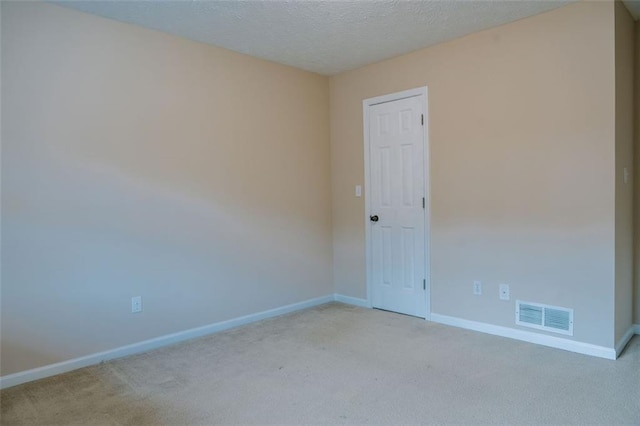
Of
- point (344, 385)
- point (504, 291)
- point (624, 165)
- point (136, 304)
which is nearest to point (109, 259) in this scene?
point (136, 304)

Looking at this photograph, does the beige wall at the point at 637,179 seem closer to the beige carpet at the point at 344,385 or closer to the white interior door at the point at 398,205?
the beige carpet at the point at 344,385

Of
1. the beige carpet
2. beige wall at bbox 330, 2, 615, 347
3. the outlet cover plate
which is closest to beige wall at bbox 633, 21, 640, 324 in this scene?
the beige carpet

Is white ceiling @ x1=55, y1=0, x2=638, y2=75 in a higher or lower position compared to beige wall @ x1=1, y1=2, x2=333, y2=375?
higher

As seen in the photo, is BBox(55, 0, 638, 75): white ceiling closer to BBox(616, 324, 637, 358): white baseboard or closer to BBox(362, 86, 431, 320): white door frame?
BBox(362, 86, 431, 320): white door frame

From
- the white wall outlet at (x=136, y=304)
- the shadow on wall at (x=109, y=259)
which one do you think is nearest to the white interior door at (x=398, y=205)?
the shadow on wall at (x=109, y=259)

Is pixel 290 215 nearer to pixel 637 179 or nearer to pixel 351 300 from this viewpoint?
pixel 351 300

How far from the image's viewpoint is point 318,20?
10.0 ft

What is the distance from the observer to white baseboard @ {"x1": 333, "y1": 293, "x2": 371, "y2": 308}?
14.3ft

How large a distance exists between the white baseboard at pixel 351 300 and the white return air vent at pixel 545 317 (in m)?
1.51

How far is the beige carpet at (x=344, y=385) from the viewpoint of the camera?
2195 mm

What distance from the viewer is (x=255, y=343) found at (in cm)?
330

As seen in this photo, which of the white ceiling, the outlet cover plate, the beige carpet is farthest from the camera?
the outlet cover plate

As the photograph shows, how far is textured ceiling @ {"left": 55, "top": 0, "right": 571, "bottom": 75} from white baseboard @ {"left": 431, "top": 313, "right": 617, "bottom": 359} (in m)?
2.39

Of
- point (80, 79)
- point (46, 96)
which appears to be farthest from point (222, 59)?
point (46, 96)
